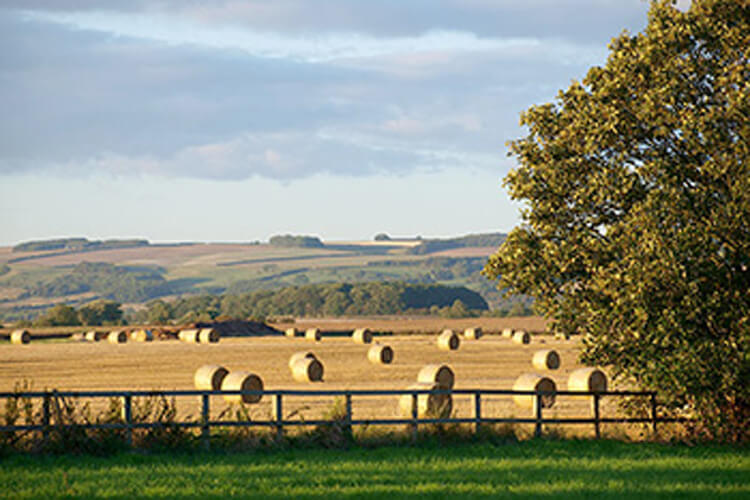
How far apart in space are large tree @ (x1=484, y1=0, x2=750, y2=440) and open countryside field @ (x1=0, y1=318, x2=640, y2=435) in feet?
10.2

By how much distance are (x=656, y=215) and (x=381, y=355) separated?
31.9 m

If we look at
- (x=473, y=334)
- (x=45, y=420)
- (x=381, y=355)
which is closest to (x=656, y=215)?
(x=45, y=420)

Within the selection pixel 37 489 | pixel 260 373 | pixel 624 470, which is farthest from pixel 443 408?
pixel 260 373

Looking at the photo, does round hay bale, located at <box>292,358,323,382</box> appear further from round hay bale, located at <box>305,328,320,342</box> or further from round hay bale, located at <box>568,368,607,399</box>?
round hay bale, located at <box>305,328,320,342</box>

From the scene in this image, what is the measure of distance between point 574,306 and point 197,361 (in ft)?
113

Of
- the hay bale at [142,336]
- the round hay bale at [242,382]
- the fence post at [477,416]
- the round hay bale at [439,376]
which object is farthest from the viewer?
the hay bale at [142,336]

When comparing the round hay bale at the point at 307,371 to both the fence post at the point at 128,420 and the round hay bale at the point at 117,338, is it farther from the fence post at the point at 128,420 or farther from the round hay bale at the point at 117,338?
the round hay bale at the point at 117,338

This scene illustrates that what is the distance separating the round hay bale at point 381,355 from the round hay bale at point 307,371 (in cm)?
901

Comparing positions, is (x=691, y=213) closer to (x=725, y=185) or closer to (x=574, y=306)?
(x=725, y=185)

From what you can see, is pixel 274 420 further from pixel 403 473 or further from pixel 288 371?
pixel 288 371

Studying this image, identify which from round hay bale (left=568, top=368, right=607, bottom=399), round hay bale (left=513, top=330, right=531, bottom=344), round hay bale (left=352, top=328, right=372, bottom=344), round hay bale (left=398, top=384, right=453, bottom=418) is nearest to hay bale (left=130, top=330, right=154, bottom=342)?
round hay bale (left=352, top=328, right=372, bottom=344)

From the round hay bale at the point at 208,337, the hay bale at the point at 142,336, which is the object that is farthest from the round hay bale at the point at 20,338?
the round hay bale at the point at 208,337

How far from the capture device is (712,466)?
19.7 m

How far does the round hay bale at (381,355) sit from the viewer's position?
52134 millimetres
